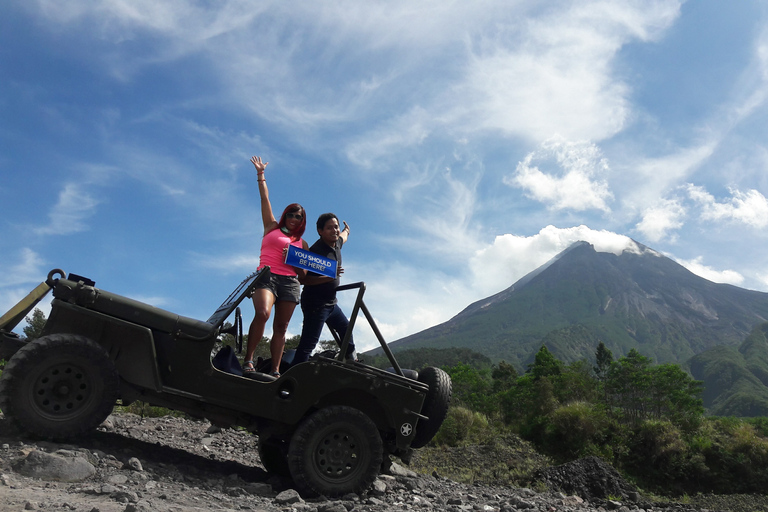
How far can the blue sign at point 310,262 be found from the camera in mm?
5379

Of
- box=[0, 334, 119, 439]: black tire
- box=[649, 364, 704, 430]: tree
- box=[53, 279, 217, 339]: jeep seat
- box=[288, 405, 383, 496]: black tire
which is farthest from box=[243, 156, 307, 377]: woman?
box=[649, 364, 704, 430]: tree

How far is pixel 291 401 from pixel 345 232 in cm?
209

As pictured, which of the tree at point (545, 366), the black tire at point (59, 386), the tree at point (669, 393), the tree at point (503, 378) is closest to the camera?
the black tire at point (59, 386)

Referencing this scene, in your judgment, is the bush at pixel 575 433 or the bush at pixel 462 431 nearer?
the bush at pixel 462 431

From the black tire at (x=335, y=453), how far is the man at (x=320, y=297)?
30.3 inches

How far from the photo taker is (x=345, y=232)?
6.26m

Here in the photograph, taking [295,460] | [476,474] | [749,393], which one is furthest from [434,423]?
[749,393]

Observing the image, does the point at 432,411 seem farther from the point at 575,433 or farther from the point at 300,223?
the point at 575,433

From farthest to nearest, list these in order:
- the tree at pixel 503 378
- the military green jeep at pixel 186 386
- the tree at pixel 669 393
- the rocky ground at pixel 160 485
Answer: the tree at pixel 503 378 < the tree at pixel 669 393 < the military green jeep at pixel 186 386 < the rocky ground at pixel 160 485

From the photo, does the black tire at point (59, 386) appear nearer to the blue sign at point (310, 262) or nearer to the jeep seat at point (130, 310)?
the jeep seat at point (130, 310)

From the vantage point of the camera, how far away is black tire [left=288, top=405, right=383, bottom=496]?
193 inches

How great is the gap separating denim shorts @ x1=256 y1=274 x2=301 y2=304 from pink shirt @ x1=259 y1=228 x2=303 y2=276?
0.05 metres

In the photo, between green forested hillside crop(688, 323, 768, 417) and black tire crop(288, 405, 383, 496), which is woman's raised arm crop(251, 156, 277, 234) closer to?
black tire crop(288, 405, 383, 496)

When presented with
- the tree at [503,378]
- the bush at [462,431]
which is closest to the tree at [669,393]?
the tree at [503,378]
